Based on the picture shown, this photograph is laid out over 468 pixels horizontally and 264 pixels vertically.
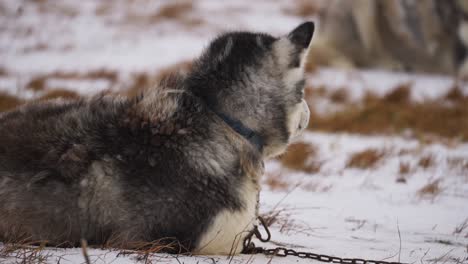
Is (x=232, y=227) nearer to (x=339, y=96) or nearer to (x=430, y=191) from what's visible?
(x=430, y=191)

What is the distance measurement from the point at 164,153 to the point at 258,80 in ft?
2.15

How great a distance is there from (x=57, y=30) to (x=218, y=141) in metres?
16.2

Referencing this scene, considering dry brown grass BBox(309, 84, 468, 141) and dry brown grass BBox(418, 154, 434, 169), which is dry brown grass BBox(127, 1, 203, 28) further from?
dry brown grass BBox(418, 154, 434, 169)

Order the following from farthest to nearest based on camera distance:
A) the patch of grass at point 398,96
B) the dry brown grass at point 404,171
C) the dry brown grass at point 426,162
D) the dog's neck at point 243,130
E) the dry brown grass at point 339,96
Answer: the dry brown grass at point 339,96 → the patch of grass at point 398,96 → the dry brown grass at point 426,162 → the dry brown grass at point 404,171 → the dog's neck at point 243,130

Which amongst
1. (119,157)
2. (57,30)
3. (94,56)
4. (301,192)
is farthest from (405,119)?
(57,30)

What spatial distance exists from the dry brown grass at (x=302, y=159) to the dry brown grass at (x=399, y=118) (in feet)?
5.96

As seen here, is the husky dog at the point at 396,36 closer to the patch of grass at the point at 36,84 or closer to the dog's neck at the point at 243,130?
the patch of grass at the point at 36,84

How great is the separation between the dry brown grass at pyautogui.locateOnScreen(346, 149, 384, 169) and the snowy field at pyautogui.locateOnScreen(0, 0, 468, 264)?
23mm

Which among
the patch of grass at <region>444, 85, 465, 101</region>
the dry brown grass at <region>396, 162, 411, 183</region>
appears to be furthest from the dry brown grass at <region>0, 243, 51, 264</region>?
the patch of grass at <region>444, 85, 465, 101</region>

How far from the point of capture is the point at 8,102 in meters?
7.47

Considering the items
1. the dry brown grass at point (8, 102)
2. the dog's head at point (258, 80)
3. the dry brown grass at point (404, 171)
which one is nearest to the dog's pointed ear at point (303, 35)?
the dog's head at point (258, 80)

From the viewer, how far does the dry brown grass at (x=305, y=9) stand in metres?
19.5

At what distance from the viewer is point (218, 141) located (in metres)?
2.53

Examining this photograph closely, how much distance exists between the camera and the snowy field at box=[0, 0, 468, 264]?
→ 125 inches
